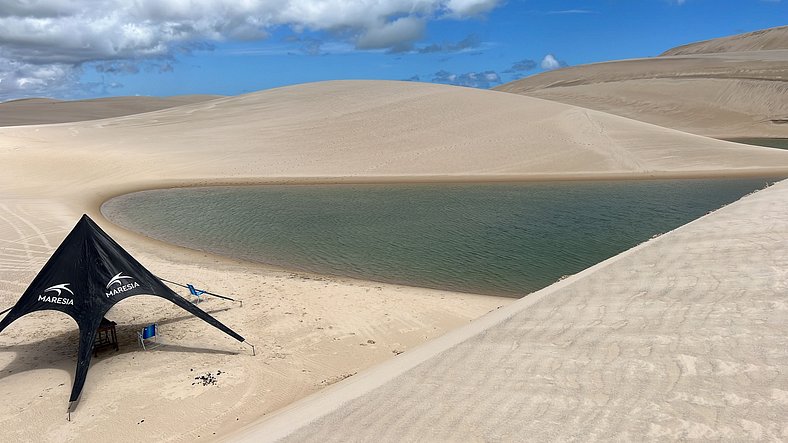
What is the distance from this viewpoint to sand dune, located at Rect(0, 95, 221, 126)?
264ft

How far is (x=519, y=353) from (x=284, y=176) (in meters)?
27.8

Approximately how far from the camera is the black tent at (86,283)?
8102 millimetres

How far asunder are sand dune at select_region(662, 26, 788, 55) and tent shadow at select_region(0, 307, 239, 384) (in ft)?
447

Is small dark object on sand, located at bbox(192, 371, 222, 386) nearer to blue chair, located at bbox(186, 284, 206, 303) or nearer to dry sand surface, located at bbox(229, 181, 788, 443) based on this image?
dry sand surface, located at bbox(229, 181, 788, 443)

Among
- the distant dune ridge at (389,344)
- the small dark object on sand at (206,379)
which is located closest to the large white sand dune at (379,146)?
the distant dune ridge at (389,344)

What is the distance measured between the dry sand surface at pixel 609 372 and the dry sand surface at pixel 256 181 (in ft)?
7.45

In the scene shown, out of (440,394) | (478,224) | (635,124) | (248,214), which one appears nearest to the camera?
(440,394)

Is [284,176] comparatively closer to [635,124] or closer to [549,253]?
[549,253]

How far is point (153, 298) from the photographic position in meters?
11.5

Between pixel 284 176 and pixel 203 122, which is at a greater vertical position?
pixel 203 122

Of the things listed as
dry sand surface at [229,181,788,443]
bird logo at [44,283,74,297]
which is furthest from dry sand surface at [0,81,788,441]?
dry sand surface at [229,181,788,443]

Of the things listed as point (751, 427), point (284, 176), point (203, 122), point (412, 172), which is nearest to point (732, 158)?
point (412, 172)

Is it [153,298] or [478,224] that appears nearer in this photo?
[153,298]

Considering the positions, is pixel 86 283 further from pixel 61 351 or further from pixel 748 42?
pixel 748 42
